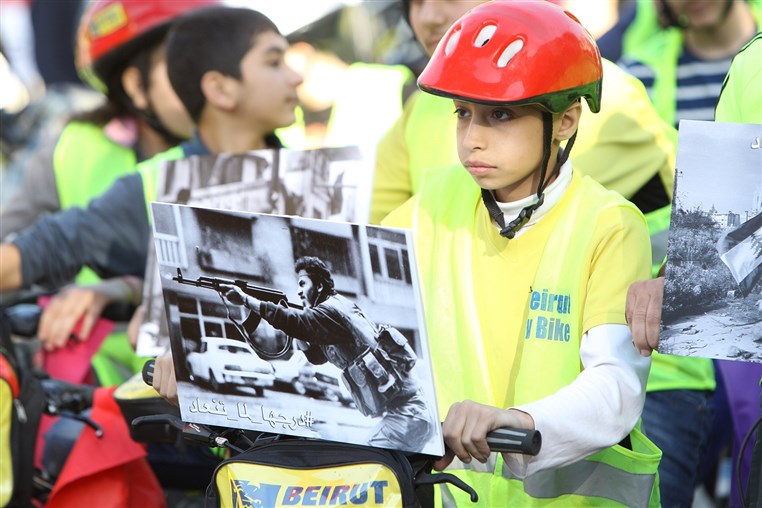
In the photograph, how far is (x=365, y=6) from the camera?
11.3 m

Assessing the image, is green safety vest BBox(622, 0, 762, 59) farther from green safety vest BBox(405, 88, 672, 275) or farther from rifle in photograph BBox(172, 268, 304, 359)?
rifle in photograph BBox(172, 268, 304, 359)

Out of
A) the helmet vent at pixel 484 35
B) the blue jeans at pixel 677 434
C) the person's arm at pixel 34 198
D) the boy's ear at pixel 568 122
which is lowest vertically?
the blue jeans at pixel 677 434

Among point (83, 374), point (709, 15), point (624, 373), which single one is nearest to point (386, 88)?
point (709, 15)

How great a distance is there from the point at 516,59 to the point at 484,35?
119mm

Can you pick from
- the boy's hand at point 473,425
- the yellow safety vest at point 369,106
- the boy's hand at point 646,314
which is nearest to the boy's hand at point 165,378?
the boy's hand at point 473,425

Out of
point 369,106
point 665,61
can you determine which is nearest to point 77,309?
point 369,106

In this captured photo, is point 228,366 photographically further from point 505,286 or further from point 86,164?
point 86,164

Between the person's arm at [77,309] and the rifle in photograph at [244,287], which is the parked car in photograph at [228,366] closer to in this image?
the rifle in photograph at [244,287]

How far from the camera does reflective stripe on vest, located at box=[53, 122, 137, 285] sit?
20.6ft

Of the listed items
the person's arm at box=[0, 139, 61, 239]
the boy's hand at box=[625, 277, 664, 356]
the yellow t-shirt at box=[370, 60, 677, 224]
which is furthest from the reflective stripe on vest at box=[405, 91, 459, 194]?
the person's arm at box=[0, 139, 61, 239]

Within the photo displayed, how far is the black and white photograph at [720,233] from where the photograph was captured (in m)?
3.06

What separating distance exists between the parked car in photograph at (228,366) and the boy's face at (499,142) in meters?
0.79

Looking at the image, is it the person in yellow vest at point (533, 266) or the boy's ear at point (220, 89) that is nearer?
the person in yellow vest at point (533, 266)

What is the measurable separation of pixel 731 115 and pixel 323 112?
6.93 meters
